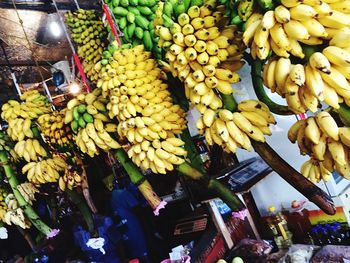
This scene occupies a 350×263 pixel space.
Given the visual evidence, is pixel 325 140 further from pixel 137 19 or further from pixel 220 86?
pixel 137 19

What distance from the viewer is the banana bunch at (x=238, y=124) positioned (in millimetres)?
1361

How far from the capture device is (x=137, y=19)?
5.22ft

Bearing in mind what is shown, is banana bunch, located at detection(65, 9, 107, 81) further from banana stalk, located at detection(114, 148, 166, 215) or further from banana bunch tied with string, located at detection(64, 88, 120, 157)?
banana stalk, located at detection(114, 148, 166, 215)

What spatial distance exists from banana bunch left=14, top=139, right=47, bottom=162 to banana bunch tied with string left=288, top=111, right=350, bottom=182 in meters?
1.69

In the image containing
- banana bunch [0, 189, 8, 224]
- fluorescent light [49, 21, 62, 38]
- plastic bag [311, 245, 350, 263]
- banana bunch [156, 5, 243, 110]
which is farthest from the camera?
fluorescent light [49, 21, 62, 38]

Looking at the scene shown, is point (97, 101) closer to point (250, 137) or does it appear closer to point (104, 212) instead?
point (250, 137)

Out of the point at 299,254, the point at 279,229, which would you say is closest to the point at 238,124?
the point at 299,254

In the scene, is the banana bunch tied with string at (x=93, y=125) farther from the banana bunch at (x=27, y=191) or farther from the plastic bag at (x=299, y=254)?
the plastic bag at (x=299, y=254)

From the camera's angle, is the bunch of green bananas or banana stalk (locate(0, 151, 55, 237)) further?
banana stalk (locate(0, 151, 55, 237))

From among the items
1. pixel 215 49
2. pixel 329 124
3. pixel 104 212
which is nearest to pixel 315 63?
pixel 329 124

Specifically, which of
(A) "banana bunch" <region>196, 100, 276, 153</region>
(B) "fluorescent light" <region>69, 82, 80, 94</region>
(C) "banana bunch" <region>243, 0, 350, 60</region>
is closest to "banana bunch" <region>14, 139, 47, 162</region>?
(B) "fluorescent light" <region>69, 82, 80, 94</region>

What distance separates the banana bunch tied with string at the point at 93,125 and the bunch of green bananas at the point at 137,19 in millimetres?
403

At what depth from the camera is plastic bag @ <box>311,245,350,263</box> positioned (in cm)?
238

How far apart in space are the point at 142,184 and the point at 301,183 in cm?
83
